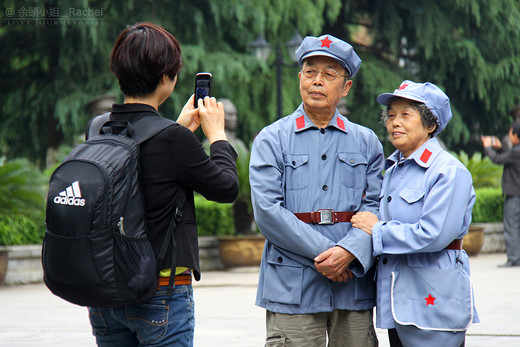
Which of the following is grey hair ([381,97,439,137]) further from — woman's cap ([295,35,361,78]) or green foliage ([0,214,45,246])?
green foliage ([0,214,45,246])

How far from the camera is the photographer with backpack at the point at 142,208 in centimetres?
262

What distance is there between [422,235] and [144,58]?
137cm

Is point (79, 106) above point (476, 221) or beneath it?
above

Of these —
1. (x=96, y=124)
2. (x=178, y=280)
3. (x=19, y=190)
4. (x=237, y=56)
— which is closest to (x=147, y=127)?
(x=96, y=124)

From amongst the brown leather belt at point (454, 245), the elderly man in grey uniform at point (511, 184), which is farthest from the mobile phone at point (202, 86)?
the elderly man in grey uniform at point (511, 184)

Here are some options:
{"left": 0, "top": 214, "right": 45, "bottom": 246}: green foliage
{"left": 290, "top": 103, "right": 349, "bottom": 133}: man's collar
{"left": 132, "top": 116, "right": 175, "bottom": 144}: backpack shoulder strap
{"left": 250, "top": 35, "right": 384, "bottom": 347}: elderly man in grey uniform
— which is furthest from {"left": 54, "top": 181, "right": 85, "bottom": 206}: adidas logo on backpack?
{"left": 0, "top": 214, "right": 45, "bottom": 246}: green foliage

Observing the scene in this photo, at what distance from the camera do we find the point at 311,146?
148 inches

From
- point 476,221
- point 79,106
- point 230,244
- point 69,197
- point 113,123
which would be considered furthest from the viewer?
point 79,106

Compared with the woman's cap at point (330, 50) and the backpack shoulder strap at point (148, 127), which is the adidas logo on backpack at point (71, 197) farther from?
the woman's cap at point (330, 50)

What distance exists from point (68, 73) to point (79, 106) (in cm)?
128

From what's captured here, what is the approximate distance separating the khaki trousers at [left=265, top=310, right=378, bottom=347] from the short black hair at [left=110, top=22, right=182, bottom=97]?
4.14 feet

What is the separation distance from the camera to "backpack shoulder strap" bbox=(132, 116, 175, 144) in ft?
9.16

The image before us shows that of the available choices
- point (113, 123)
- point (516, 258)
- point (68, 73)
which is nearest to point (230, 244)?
point (516, 258)

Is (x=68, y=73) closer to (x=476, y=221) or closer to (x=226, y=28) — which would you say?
(x=226, y=28)
